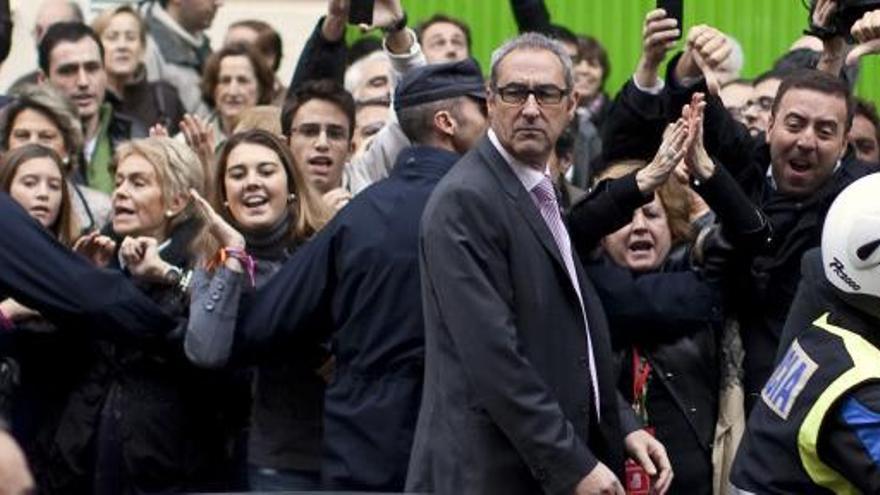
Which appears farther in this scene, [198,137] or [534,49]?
[198,137]

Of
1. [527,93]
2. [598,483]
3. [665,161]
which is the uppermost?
[527,93]

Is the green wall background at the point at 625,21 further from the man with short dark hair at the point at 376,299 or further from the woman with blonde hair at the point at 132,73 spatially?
the man with short dark hair at the point at 376,299

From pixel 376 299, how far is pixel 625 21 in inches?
268

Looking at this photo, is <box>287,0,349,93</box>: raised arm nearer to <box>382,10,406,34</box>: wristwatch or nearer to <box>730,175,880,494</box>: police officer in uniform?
<box>382,10,406,34</box>: wristwatch

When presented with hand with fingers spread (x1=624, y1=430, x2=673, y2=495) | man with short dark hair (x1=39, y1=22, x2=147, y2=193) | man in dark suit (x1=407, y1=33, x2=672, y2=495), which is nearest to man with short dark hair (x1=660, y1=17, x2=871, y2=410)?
hand with fingers spread (x1=624, y1=430, x2=673, y2=495)

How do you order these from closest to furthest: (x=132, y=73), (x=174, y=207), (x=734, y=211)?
(x=734, y=211), (x=174, y=207), (x=132, y=73)

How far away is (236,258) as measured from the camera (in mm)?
9477

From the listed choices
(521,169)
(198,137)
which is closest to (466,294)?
(521,169)

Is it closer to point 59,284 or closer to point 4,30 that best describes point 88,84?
point 4,30

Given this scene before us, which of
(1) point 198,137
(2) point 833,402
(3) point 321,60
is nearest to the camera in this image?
(2) point 833,402

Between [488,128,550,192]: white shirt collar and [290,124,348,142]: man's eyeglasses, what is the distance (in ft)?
8.47

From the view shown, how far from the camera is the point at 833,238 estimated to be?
7996 millimetres

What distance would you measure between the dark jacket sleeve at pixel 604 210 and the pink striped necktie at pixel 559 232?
0.47 m

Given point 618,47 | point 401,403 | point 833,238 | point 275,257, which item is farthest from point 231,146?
point 618,47
